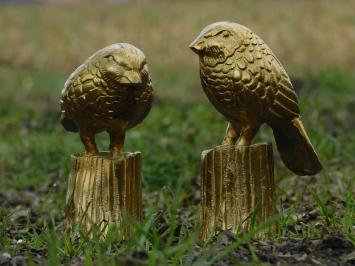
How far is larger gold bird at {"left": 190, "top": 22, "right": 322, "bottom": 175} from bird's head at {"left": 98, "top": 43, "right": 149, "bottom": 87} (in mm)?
238

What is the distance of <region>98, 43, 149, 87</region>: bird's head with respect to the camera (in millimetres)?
3107

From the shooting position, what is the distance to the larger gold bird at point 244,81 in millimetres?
3016

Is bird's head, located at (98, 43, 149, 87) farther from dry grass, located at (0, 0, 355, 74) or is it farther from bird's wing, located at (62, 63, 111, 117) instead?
dry grass, located at (0, 0, 355, 74)

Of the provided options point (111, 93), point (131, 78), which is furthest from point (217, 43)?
point (111, 93)

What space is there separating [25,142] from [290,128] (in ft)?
11.6

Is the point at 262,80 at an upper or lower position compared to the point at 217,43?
lower

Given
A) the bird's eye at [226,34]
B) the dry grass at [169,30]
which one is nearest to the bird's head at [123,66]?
the bird's eye at [226,34]

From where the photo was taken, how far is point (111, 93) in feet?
10.4

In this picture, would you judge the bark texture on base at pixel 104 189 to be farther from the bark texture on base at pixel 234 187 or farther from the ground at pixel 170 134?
the bark texture on base at pixel 234 187

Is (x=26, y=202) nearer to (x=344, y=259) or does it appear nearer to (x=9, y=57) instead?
(x=344, y=259)

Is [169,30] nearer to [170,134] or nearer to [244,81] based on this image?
[170,134]

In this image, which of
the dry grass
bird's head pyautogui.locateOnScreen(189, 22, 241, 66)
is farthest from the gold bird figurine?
the dry grass

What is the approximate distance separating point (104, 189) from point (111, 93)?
394 millimetres

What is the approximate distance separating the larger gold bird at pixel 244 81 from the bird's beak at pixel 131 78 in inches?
9.9
